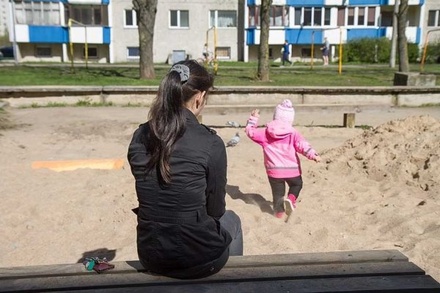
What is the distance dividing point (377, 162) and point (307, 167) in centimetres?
97

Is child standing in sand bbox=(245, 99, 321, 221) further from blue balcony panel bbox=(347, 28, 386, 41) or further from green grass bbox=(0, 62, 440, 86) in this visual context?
blue balcony panel bbox=(347, 28, 386, 41)

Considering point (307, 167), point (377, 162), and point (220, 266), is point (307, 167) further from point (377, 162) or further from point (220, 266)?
point (220, 266)

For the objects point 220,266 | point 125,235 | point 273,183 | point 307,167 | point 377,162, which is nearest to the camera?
point 220,266

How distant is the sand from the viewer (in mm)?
4609

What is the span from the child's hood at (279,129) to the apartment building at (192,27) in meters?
35.5

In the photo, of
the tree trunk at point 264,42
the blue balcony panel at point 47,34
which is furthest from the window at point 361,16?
the tree trunk at point 264,42

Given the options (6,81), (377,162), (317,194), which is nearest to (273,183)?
(317,194)

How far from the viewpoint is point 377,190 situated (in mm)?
6059

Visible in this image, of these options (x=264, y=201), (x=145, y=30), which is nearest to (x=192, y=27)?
(x=145, y=30)

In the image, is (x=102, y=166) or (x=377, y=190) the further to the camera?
(x=102, y=166)

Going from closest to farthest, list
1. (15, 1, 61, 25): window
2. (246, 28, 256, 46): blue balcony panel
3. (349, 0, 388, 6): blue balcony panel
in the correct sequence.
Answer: (15, 1, 61, 25): window
(246, 28, 256, 46): blue balcony panel
(349, 0, 388, 6): blue balcony panel

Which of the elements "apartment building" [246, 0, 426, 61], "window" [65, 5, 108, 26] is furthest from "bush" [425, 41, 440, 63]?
"window" [65, 5, 108, 26]

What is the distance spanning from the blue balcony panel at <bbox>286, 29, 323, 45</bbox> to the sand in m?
34.0

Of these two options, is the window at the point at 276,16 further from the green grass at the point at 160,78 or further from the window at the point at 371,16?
the green grass at the point at 160,78
